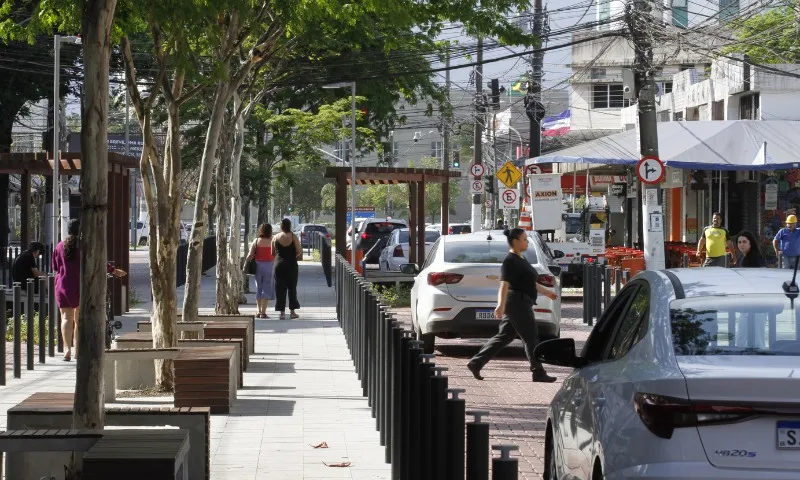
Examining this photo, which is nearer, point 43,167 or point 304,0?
point 304,0

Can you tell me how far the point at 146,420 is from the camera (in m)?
8.43

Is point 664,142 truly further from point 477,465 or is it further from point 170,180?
point 477,465

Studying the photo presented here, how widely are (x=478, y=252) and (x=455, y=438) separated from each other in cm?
1234

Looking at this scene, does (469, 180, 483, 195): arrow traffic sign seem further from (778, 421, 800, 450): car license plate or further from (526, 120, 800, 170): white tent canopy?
(778, 421, 800, 450): car license plate

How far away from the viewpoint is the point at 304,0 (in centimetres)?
1418

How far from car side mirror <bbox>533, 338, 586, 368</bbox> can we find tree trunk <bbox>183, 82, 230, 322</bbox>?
8.65m

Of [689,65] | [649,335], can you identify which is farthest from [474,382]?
[689,65]

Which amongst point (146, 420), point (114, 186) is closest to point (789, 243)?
point (114, 186)

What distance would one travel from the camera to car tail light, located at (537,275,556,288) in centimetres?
1734

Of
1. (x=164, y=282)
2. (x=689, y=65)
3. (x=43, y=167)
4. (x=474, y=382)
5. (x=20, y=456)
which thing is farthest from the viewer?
(x=689, y=65)

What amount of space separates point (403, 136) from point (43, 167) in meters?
97.7

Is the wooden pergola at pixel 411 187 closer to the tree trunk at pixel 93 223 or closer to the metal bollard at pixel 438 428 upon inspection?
the tree trunk at pixel 93 223

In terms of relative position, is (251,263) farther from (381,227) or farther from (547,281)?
(381,227)

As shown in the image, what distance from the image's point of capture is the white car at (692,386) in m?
4.81
